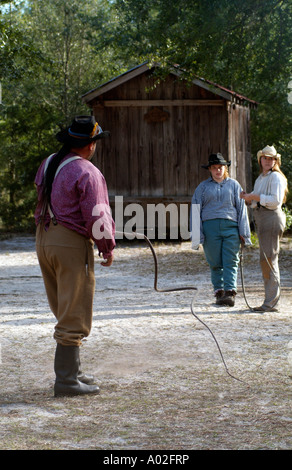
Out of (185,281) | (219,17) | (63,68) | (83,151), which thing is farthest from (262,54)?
(63,68)

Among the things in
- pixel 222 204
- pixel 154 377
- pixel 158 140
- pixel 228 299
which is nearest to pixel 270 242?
pixel 222 204

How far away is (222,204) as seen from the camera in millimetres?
8562

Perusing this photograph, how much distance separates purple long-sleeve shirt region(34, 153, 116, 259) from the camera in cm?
482

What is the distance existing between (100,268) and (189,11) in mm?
4918

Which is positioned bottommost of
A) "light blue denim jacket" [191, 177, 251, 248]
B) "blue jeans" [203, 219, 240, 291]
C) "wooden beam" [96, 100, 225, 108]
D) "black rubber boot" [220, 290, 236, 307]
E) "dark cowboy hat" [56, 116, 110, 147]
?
"black rubber boot" [220, 290, 236, 307]

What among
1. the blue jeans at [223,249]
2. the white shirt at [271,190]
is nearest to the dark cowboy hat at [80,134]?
the white shirt at [271,190]

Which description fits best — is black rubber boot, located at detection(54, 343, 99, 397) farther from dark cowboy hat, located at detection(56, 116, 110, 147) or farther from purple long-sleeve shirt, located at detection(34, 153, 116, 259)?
dark cowboy hat, located at detection(56, 116, 110, 147)

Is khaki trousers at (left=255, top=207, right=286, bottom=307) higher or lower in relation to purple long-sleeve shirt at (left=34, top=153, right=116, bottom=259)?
lower

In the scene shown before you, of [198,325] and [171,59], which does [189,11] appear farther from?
[198,325]

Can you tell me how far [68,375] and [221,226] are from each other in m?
4.08

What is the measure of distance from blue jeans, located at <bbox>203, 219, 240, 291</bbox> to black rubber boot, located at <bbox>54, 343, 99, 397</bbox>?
12.7 ft

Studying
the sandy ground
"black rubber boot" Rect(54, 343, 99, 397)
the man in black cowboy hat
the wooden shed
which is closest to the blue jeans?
the sandy ground

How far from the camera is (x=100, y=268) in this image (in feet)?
41.6
